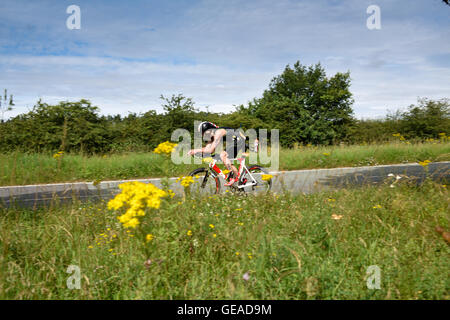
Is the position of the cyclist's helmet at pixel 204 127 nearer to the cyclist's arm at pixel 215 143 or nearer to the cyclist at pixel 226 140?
the cyclist at pixel 226 140

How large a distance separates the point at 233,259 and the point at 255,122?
691 inches

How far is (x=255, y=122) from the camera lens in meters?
19.7

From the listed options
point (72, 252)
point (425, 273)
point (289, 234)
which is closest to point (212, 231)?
point (289, 234)

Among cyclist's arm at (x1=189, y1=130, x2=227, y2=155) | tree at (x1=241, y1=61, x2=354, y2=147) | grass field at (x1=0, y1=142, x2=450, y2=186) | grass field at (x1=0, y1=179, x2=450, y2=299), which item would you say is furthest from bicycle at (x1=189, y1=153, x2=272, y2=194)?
tree at (x1=241, y1=61, x2=354, y2=147)

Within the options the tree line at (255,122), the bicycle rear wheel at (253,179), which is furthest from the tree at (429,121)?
the bicycle rear wheel at (253,179)

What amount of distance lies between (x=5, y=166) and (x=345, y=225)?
431 inches

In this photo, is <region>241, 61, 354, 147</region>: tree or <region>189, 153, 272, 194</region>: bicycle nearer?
<region>189, 153, 272, 194</region>: bicycle

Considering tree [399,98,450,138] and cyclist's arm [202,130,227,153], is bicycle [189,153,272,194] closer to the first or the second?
cyclist's arm [202,130,227,153]

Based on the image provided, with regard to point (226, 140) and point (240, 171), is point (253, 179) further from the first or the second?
point (226, 140)

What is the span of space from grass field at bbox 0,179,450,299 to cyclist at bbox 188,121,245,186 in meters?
2.55

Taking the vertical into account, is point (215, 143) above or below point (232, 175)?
above

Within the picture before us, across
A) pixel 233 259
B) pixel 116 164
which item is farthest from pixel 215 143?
pixel 116 164

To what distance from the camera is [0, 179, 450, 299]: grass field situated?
7.08 feet

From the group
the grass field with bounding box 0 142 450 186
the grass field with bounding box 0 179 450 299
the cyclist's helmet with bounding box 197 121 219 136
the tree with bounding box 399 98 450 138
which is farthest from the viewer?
the tree with bounding box 399 98 450 138
